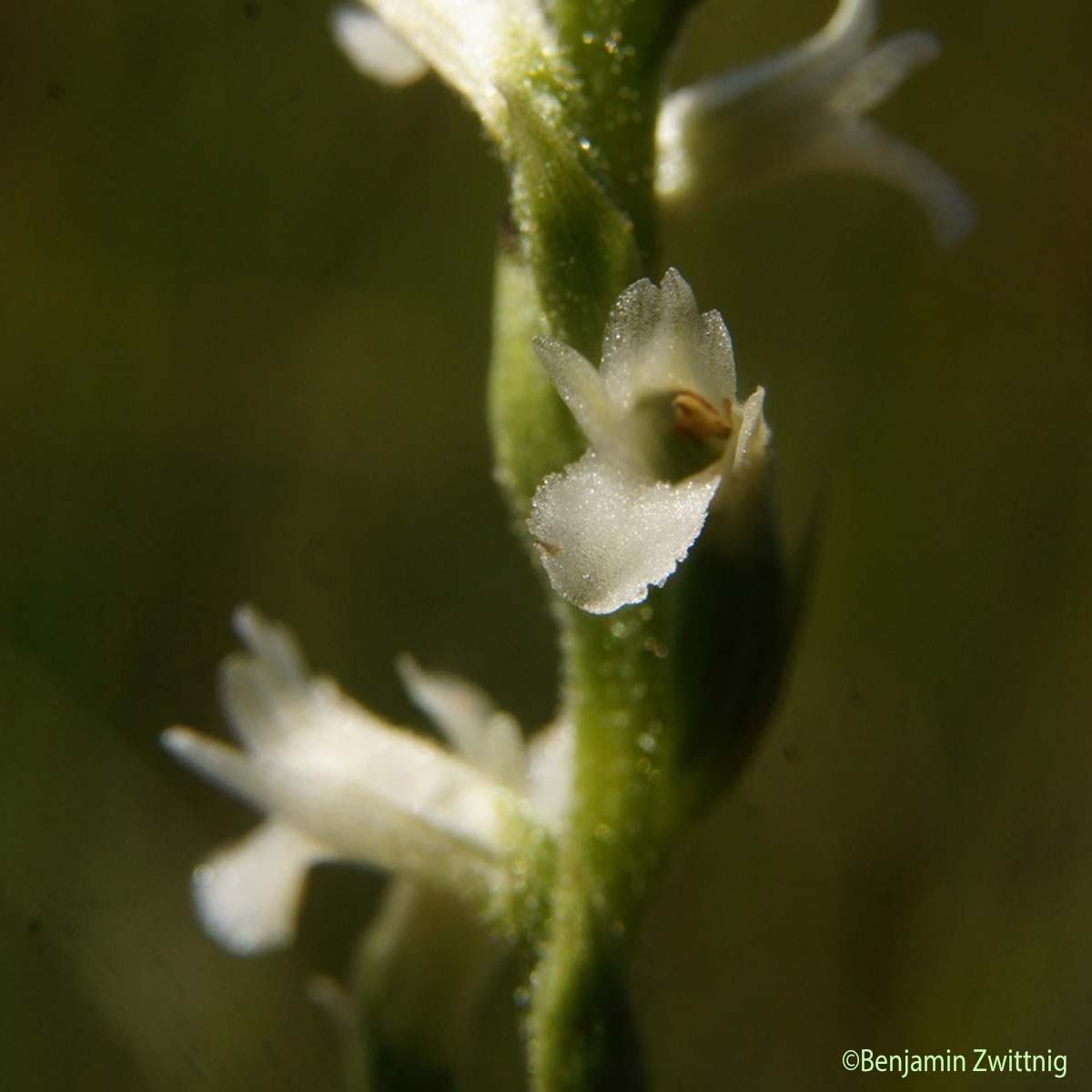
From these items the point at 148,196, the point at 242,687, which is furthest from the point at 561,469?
the point at 148,196

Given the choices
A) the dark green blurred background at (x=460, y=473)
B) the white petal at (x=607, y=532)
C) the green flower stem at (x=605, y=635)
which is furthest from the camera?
the dark green blurred background at (x=460, y=473)

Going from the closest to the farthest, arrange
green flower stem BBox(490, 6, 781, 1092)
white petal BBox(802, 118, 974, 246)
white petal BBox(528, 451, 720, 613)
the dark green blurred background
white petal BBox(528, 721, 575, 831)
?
white petal BBox(528, 451, 720, 613) → green flower stem BBox(490, 6, 781, 1092) → white petal BBox(528, 721, 575, 831) → white petal BBox(802, 118, 974, 246) → the dark green blurred background

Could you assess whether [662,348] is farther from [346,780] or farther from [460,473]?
[460,473]

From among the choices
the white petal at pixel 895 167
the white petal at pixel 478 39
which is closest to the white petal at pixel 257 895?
the white petal at pixel 478 39

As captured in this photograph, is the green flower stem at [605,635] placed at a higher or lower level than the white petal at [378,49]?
lower

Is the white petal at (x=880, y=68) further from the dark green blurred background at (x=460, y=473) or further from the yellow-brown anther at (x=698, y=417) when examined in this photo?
the dark green blurred background at (x=460, y=473)

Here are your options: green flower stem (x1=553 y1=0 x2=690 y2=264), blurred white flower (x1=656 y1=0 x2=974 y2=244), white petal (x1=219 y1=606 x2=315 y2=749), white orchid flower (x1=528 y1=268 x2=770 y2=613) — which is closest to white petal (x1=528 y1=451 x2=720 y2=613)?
white orchid flower (x1=528 y1=268 x2=770 y2=613)

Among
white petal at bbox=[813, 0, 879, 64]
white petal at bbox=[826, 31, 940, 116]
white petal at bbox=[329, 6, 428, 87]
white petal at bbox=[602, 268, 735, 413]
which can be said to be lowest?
white petal at bbox=[602, 268, 735, 413]

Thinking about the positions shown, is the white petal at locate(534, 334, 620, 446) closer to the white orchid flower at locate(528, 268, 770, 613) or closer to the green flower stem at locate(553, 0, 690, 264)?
the white orchid flower at locate(528, 268, 770, 613)
